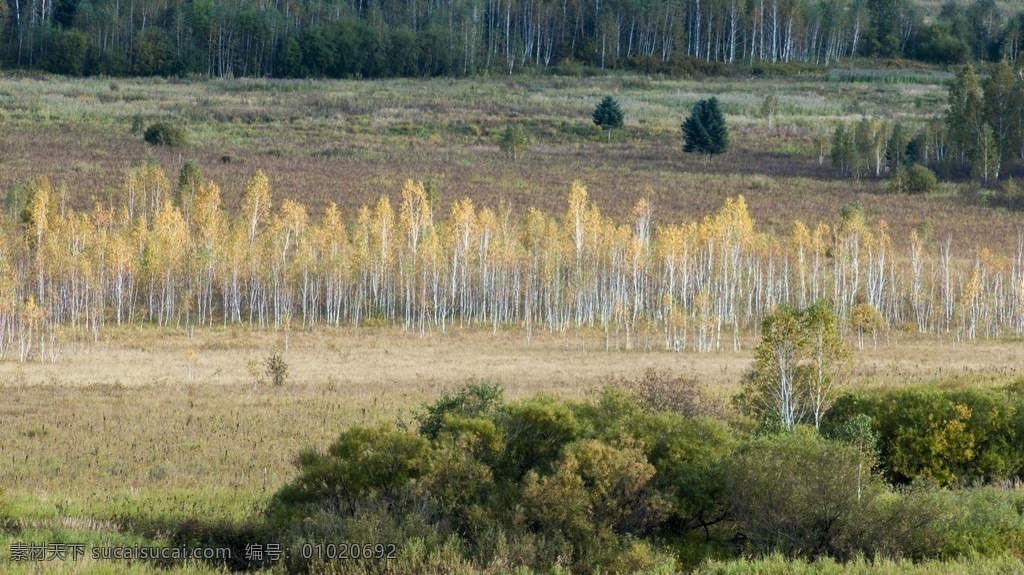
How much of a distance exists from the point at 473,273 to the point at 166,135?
49750 mm

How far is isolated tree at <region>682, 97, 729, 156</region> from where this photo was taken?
4520 inches

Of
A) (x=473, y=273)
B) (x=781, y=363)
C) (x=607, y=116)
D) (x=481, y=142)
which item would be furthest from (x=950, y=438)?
(x=607, y=116)

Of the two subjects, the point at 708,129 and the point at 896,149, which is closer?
the point at 896,149

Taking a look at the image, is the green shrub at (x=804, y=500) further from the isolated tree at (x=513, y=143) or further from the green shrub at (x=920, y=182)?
the isolated tree at (x=513, y=143)

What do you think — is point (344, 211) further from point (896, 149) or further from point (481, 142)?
point (896, 149)

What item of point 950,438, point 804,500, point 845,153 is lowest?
point 950,438

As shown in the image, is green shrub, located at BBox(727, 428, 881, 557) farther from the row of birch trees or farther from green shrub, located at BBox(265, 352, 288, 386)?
the row of birch trees

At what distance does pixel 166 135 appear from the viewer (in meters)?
108

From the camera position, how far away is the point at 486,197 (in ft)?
305

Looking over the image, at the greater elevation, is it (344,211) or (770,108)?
(770,108)

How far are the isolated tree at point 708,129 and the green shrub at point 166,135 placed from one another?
5255 centimetres

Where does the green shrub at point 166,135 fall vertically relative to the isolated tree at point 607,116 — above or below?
below

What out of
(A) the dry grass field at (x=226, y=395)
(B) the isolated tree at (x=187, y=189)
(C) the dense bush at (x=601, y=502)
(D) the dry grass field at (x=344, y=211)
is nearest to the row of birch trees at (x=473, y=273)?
(B) the isolated tree at (x=187, y=189)

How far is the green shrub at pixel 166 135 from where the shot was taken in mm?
107812
